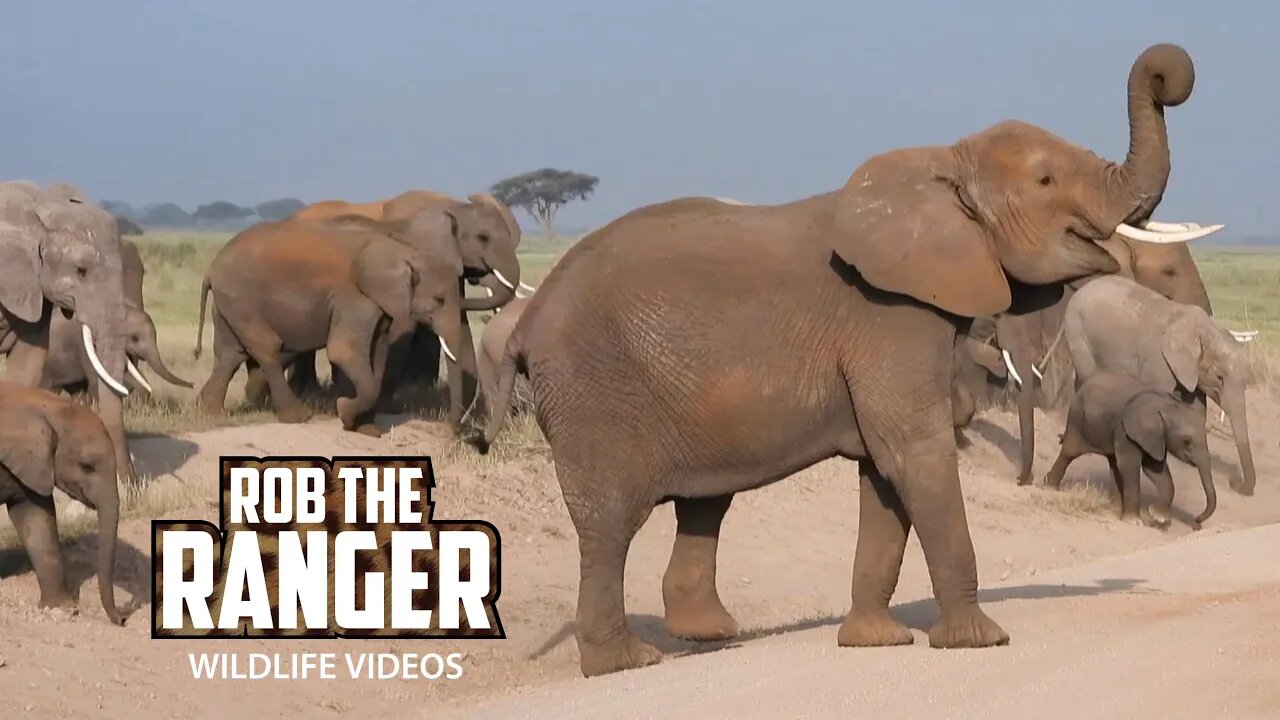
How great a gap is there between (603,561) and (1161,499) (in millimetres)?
9579

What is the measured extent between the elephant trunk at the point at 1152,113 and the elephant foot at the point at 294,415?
9.33m

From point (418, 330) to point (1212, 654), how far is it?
39.9ft

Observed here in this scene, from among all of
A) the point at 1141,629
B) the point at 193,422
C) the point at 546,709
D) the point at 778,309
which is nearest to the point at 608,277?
the point at 778,309

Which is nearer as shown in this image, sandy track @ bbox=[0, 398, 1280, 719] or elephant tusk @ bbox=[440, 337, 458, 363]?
sandy track @ bbox=[0, 398, 1280, 719]

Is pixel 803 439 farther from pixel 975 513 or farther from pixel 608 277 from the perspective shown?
pixel 975 513

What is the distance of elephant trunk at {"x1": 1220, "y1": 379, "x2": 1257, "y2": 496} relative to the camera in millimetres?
19266

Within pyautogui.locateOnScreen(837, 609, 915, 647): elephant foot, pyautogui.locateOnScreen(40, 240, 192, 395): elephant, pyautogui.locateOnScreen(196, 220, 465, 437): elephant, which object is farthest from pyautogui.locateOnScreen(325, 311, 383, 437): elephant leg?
pyautogui.locateOnScreen(837, 609, 915, 647): elephant foot

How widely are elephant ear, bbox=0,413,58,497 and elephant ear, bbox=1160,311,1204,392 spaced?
12.7 m

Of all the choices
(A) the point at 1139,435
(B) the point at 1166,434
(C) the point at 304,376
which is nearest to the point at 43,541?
(C) the point at 304,376

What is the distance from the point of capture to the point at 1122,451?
17.9 metres

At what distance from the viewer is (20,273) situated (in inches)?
511

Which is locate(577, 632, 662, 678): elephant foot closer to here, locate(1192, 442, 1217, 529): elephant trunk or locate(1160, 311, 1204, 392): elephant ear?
locate(1192, 442, 1217, 529): elephant trunk

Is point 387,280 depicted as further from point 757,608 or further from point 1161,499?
point 1161,499

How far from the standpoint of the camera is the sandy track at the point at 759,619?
784cm
